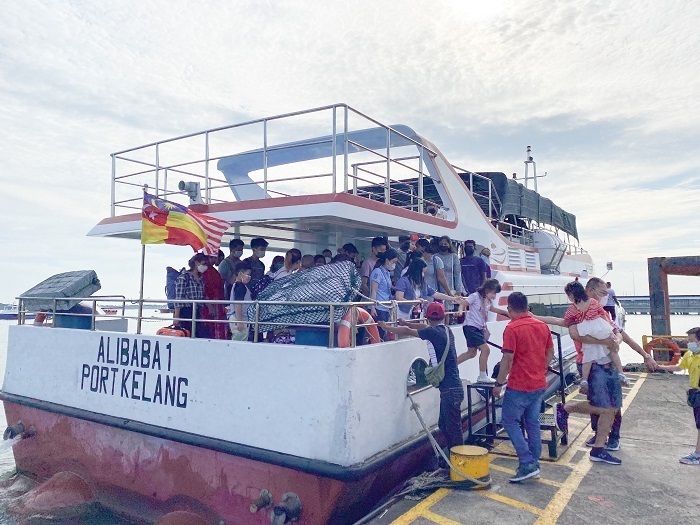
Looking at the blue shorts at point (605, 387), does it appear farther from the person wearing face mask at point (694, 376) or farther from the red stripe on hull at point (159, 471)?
the red stripe on hull at point (159, 471)

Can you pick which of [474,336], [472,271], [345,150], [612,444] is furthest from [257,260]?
[612,444]

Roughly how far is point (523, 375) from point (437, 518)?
1623 mm

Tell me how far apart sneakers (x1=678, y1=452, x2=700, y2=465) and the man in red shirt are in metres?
1.94

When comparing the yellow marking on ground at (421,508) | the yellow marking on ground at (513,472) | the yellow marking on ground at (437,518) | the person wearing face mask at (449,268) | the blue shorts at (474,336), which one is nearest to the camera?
the yellow marking on ground at (437,518)

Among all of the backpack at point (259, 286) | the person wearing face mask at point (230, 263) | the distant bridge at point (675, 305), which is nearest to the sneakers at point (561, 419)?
the backpack at point (259, 286)

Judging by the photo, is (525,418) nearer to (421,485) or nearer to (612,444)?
(421,485)

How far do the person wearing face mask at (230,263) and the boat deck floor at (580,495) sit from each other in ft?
13.5

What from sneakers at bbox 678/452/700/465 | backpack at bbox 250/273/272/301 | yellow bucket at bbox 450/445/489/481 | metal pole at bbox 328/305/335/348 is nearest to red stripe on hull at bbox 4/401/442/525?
yellow bucket at bbox 450/445/489/481

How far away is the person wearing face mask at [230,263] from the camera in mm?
7422

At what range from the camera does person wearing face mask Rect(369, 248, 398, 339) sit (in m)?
6.10

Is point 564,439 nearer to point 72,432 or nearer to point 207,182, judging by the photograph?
point 207,182

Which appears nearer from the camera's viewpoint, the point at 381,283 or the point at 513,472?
the point at 513,472

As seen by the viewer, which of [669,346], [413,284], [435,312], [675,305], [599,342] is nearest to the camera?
[435,312]

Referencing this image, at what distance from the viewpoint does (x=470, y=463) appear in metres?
4.89
